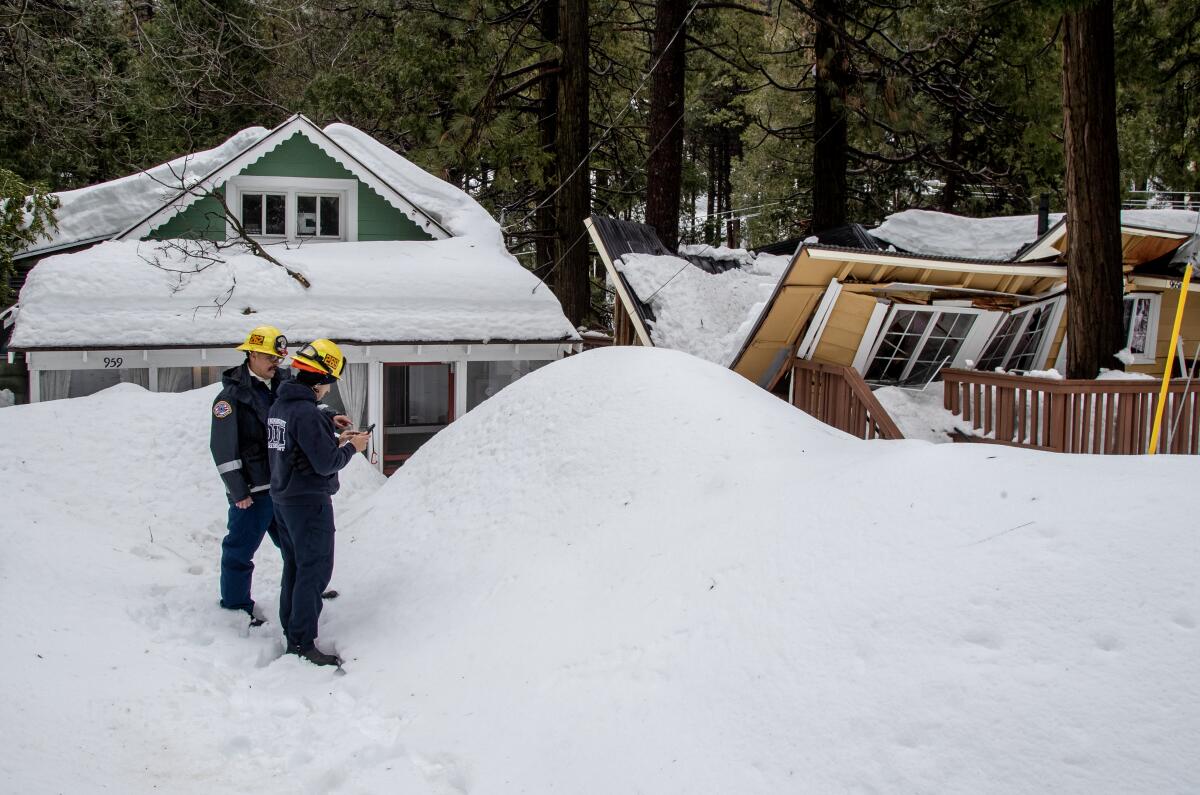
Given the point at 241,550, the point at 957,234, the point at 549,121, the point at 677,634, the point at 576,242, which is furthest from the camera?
the point at 549,121

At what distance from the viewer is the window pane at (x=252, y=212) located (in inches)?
593

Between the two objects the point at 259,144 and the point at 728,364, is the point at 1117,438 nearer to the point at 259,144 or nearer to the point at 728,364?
the point at 728,364

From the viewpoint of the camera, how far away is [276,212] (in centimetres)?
1535

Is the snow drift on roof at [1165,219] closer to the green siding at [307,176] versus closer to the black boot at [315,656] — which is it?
the green siding at [307,176]

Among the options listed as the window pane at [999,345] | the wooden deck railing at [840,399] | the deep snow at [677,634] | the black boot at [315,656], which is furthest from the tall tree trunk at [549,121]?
the black boot at [315,656]

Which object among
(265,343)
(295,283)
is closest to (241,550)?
(265,343)

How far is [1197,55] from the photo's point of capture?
45.9 ft

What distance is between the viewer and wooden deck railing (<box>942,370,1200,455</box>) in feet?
30.3

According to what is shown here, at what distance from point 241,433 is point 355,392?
739 cm

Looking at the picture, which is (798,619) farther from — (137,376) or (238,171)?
(238,171)

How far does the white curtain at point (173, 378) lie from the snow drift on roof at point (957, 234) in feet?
35.4

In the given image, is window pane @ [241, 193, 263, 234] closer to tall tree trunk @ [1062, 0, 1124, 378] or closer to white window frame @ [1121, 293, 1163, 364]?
tall tree trunk @ [1062, 0, 1124, 378]

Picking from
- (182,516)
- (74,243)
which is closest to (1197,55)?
(182,516)

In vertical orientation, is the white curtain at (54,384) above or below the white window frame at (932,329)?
below
